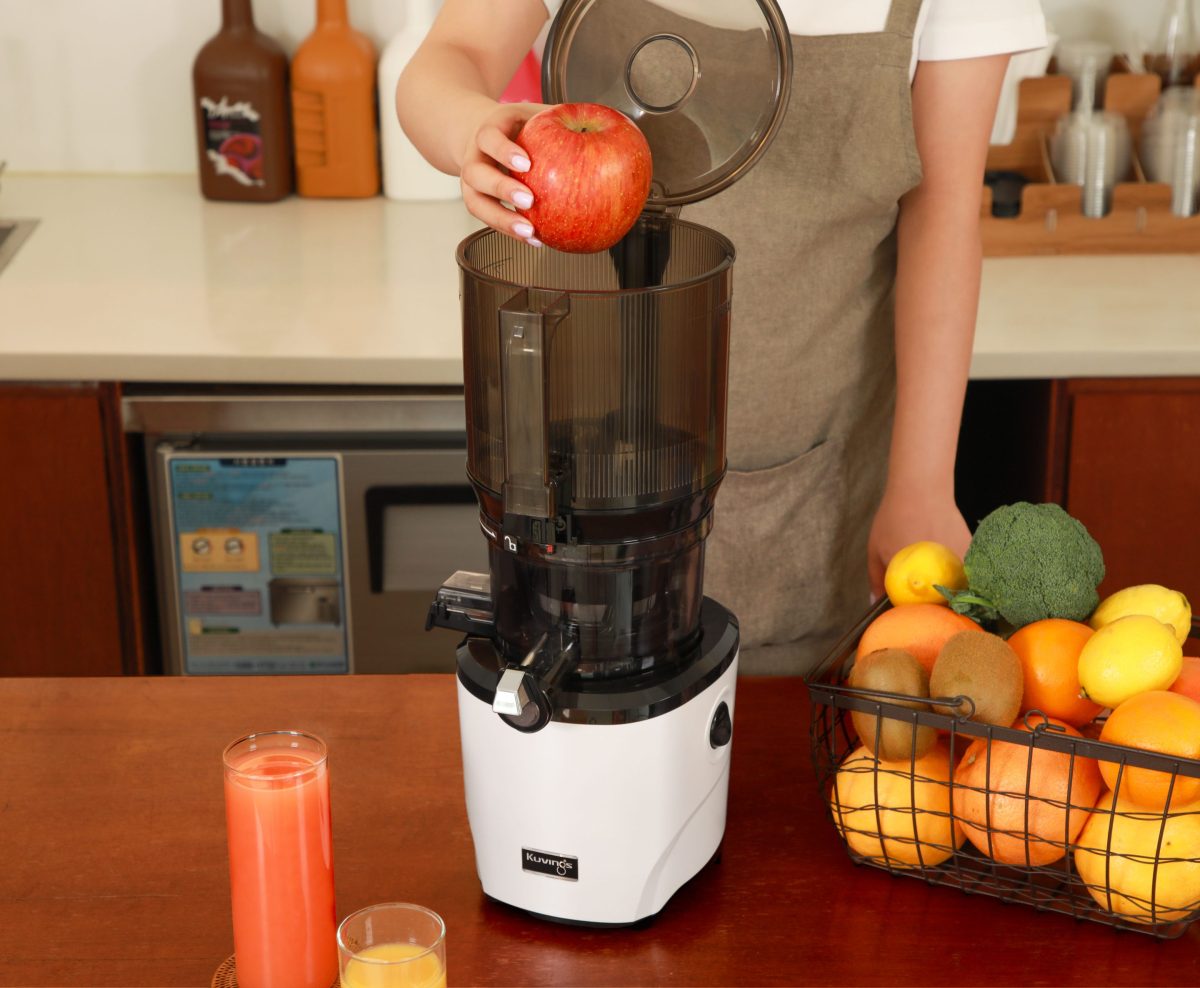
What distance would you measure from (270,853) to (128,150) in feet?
6.61

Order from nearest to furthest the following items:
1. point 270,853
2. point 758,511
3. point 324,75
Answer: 1. point 270,853
2. point 758,511
3. point 324,75

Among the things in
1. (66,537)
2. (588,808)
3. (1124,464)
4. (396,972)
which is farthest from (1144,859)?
(66,537)

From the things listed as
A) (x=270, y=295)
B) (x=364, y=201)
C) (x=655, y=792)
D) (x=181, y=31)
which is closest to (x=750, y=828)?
(x=655, y=792)

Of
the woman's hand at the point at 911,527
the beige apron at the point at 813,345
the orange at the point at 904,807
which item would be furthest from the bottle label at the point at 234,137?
the orange at the point at 904,807

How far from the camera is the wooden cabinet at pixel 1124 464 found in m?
1.82

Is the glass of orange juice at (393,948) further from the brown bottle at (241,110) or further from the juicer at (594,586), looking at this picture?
the brown bottle at (241,110)

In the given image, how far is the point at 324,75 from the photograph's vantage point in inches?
90.7

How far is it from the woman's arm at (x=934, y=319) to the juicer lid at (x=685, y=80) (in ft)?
1.22

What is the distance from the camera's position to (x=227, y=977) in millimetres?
816

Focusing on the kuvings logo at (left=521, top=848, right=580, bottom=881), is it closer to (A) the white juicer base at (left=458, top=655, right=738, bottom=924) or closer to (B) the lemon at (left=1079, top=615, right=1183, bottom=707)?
(A) the white juicer base at (left=458, top=655, right=738, bottom=924)

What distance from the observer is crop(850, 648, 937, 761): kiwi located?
33.7 inches

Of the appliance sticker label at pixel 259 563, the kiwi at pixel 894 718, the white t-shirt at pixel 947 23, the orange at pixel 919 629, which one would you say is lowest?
the appliance sticker label at pixel 259 563

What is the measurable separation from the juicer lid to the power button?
363mm

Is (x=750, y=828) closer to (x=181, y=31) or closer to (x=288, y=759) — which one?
(x=288, y=759)
